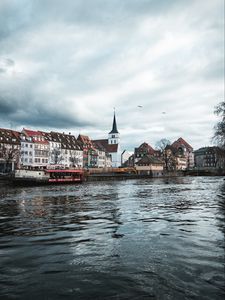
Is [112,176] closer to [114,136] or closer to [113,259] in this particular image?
[113,259]

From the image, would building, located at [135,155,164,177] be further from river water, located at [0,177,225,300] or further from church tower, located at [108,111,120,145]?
river water, located at [0,177,225,300]

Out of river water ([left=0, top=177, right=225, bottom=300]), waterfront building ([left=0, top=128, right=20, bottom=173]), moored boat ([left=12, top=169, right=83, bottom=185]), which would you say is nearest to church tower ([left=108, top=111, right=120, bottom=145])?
waterfront building ([left=0, top=128, right=20, bottom=173])

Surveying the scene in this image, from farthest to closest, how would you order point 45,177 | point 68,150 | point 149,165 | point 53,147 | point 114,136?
point 114,136, point 68,150, point 149,165, point 53,147, point 45,177

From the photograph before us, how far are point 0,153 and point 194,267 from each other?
79421 mm

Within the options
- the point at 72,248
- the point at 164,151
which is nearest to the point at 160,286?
the point at 72,248

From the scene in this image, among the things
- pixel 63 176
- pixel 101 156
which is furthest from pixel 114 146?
pixel 63 176

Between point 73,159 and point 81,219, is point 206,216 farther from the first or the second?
point 73,159

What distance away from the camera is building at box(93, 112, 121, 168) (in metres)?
168

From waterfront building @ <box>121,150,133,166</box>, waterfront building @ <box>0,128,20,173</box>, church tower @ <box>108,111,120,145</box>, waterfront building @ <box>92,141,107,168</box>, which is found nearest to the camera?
waterfront building @ <box>0,128,20,173</box>

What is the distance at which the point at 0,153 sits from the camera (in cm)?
7938

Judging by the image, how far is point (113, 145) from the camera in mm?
169875

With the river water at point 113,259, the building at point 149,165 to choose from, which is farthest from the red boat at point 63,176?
the building at point 149,165

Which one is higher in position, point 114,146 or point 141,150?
point 114,146

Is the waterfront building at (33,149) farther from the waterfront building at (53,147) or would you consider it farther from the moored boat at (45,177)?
the moored boat at (45,177)
